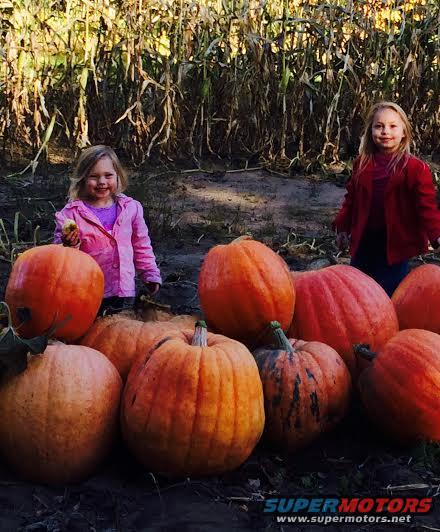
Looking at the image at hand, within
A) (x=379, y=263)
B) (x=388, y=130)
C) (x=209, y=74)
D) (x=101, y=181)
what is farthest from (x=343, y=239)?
(x=209, y=74)

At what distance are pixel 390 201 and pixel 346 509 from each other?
2.30 meters

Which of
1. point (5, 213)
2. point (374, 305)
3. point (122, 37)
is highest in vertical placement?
point (122, 37)

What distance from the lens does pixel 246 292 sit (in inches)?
128

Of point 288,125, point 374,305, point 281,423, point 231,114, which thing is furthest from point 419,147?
point 281,423

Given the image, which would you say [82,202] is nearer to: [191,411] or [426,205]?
[191,411]

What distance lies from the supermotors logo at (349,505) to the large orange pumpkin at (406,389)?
16.6 inches

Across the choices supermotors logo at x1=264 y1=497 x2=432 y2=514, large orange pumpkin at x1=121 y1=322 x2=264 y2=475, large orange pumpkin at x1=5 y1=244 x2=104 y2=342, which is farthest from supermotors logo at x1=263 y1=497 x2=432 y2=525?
large orange pumpkin at x1=5 y1=244 x2=104 y2=342

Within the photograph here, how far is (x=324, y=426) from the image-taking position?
296cm

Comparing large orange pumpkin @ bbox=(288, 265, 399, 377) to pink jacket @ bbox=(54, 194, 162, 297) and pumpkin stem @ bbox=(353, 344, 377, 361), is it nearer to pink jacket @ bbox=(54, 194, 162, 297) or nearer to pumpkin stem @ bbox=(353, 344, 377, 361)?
pumpkin stem @ bbox=(353, 344, 377, 361)

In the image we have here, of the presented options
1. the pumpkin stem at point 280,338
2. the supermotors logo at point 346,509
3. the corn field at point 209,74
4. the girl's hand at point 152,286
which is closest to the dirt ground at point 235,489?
the supermotors logo at point 346,509

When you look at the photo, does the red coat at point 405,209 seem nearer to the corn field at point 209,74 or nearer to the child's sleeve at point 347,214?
the child's sleeve at point 347,214

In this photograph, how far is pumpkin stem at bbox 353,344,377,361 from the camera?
307 cm

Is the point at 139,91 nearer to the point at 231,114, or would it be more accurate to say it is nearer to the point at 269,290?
the point at 231,114

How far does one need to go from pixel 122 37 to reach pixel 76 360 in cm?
620
